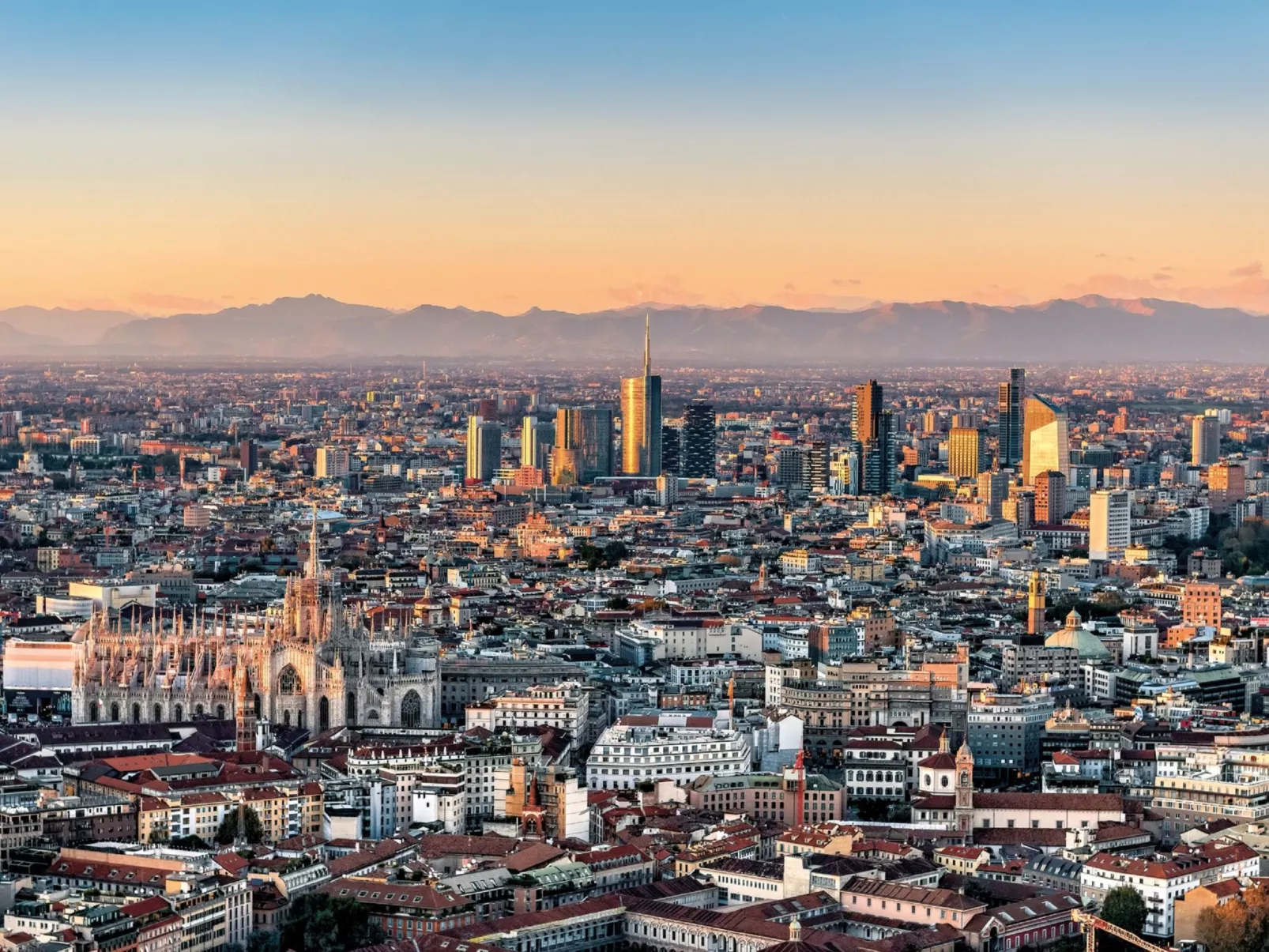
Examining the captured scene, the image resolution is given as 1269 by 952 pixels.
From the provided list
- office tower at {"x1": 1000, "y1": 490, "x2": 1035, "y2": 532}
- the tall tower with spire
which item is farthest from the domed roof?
office tower at {"x1": 1000, "y1": 490, "x2": 1035, "y2": 532}

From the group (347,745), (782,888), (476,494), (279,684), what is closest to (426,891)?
(782,888)

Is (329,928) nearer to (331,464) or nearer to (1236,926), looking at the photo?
(1236,926)

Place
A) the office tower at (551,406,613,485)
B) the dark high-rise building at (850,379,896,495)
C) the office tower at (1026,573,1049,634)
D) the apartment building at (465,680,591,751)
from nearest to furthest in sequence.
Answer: the apartment building at (465,680,591,751) < the office tower at (1026,573,1049,634) < the dark high-rise building at (850,379,896,495) < the office tower at (551,406,613,485)

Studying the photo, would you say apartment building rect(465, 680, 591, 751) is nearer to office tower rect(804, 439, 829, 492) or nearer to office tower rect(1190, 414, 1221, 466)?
office tower rect(804, 439, 829, 492)

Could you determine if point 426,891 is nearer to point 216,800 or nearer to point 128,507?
point 216,800

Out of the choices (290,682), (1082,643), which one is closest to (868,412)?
(1082,643)

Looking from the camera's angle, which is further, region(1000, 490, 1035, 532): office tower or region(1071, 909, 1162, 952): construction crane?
region(1000, 490, 1035, 532): office tower

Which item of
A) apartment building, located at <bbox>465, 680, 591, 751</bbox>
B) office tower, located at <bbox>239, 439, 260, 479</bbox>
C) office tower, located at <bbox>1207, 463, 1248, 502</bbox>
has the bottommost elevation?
office tower, located at <bbox>239, 439, 260, 479</bbox>
